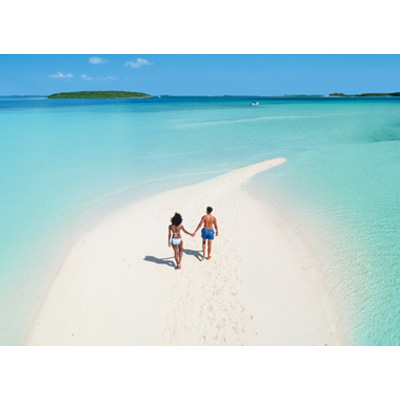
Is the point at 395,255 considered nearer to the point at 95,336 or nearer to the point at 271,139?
the point at 95,336

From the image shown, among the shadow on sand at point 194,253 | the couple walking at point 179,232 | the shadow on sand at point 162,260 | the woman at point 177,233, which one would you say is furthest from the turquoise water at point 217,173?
the woman at point 177,233

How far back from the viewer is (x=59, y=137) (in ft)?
112

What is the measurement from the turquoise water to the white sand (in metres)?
0.82

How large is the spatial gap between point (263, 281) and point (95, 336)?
4.86 m

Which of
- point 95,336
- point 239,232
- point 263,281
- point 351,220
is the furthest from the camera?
point 351,220

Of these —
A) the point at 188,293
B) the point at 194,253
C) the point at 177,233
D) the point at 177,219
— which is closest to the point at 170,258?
the point at 194,253

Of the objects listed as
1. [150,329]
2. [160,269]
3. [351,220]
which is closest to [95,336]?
[150,329]

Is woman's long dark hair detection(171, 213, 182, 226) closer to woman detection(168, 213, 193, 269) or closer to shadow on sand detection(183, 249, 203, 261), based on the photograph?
woman detection(168, 213, 193, 269)

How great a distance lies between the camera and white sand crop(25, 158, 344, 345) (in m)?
6.77

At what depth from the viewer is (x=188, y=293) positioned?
7.84 meters

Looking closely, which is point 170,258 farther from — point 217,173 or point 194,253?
point 217,173

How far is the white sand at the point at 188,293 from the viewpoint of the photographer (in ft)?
22.2

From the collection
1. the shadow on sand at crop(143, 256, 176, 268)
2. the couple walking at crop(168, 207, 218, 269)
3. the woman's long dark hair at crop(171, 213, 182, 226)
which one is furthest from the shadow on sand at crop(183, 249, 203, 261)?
the woman's long dark hair at crop(171, 213, 182, 226)

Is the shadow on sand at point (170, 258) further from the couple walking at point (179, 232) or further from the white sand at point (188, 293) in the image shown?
the couple walking at point (179, 232)
